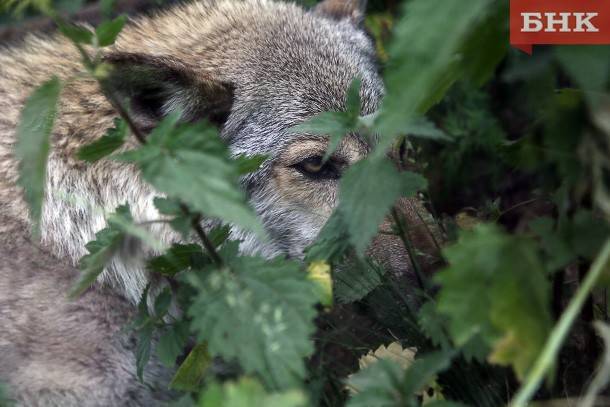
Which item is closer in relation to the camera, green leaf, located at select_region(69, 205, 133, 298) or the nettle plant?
the nettle plant

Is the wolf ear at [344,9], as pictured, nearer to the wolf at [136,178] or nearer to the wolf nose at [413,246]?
the wolf at [136,178]

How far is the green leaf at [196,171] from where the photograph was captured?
61.9 inches

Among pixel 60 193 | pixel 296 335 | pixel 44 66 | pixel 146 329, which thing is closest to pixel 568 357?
pixel 296 335

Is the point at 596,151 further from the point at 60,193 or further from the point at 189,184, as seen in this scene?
the point at 60,193

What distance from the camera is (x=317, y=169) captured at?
279cm

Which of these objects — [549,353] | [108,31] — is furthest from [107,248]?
[549,353]

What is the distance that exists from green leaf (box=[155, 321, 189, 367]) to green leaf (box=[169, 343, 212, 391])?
0.11 m

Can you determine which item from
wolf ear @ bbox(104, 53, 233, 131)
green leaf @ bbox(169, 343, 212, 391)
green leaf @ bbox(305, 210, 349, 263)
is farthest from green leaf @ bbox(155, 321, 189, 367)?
wolf ear @ bbox(104, 53, 233, 131)

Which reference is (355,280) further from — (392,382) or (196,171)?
(196,171)

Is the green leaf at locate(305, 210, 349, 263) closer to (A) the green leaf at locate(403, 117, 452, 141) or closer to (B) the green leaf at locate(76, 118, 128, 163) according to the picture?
(A) the green leaf at locate(403, 117, 452, 141)

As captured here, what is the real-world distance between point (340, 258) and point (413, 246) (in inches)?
20.3

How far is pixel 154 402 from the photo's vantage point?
2.65 meters

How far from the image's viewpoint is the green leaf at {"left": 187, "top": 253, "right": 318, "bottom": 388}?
163 cm

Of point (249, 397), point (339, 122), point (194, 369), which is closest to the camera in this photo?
point (249, 397)
